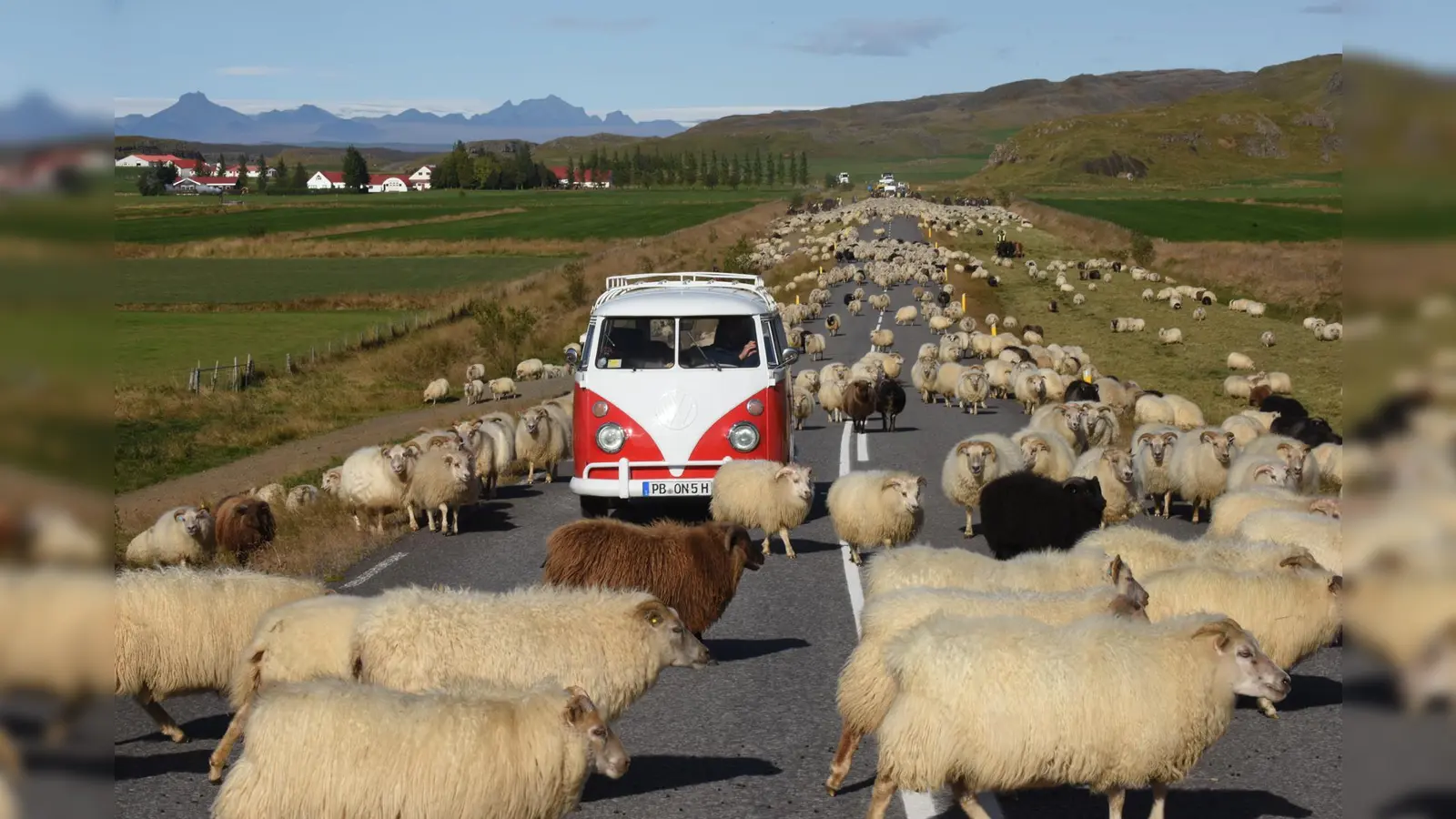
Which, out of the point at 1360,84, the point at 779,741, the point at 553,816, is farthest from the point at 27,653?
the point at 779,741

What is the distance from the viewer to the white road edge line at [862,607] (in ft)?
24.7

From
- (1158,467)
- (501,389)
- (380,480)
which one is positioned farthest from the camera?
→ (501,389)

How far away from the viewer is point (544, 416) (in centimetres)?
2144

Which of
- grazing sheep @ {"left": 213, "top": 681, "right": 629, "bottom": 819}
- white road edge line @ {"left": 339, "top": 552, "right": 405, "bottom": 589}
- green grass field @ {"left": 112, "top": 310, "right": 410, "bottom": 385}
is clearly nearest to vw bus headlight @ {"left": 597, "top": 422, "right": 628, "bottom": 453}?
white road edge line @ {"left": 339, "top": 552, "right": 405, "bottom": 589}

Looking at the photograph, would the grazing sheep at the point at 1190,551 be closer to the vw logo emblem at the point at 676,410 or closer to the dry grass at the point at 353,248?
the vw logo emblem at the point at 676,410

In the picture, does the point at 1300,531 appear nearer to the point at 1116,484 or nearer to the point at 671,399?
the point at 1116,484

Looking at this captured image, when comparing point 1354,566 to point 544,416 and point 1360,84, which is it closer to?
point 1360,84

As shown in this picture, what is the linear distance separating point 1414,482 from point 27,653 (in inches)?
72.1

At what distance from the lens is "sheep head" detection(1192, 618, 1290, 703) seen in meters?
7.04

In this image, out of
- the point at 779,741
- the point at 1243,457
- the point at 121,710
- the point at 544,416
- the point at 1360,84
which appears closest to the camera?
the point at 1360,84

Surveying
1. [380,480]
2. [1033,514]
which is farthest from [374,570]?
[1033,514]

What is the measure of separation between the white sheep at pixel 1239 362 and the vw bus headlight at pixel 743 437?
80.9 ft

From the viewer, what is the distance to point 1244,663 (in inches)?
277

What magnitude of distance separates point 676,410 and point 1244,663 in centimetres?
972
